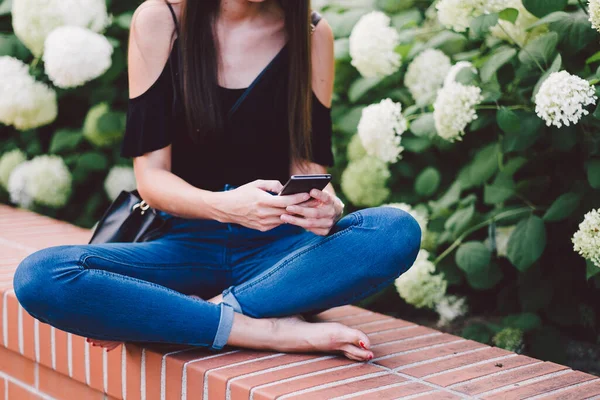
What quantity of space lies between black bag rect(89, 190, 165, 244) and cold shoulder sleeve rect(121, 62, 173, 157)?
0.51ft

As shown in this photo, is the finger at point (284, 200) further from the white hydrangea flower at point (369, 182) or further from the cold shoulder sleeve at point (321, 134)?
the white hydrangea flower at point (369, 182)

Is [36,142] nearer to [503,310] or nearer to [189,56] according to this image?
[189,56]

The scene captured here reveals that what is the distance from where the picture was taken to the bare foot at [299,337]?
190 centimetres

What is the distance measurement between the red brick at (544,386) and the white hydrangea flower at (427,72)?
108 cm

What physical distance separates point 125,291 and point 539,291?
124 cm

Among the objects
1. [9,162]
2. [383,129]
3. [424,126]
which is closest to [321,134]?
[383,129]

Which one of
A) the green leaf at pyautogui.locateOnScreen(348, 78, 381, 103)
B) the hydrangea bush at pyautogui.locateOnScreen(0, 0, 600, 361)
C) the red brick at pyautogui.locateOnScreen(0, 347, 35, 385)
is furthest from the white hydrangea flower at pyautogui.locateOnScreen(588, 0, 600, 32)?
the red brick at pyautogui.locateOnScreen(0, 347, 35, 385)

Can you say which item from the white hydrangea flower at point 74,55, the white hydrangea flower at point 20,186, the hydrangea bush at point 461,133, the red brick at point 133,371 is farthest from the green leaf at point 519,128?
the white hydrangea flower at point 20,186

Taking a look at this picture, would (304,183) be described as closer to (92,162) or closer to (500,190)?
(500,190)

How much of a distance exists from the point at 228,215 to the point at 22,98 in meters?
1.70

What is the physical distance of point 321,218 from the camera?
75.9 inches

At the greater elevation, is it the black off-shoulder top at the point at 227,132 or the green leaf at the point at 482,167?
the black off-shoulder top at the point at 227,132

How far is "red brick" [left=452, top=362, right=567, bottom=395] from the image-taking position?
1.74 metres

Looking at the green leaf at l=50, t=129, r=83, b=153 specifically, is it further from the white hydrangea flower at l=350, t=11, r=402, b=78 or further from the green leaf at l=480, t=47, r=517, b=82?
the green leaf at l=480, t=47, r=517, b=82
